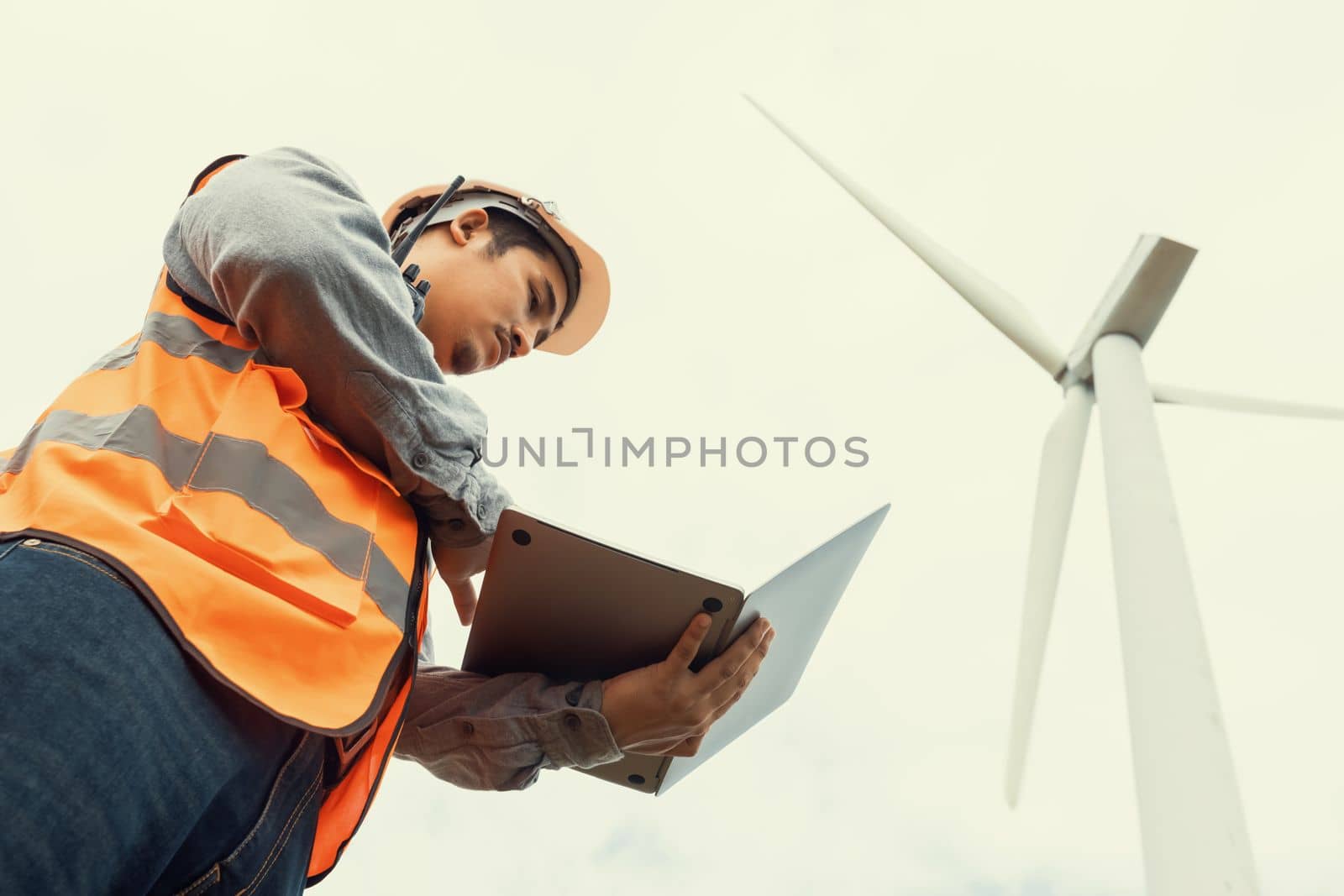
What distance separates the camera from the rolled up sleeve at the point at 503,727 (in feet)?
8.63

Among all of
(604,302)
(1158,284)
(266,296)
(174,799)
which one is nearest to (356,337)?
(266,296)

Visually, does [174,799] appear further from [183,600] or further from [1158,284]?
[1158,284]

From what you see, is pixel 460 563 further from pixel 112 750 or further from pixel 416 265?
pixel 112 750

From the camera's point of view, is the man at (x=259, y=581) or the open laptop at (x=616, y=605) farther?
the open laptop at (x=616, y=605)

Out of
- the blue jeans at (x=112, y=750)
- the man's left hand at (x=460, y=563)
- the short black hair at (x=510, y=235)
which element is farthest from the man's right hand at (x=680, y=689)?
the short black hair at (x=510, y=235)

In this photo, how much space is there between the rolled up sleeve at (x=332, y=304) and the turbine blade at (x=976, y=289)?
4.45 meters

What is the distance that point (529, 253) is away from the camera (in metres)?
3.11

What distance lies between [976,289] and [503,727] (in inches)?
178

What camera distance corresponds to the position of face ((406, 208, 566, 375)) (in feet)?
9.49

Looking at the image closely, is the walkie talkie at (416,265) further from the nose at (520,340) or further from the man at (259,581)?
the nose at (520,340)

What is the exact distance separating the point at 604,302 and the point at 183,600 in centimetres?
235

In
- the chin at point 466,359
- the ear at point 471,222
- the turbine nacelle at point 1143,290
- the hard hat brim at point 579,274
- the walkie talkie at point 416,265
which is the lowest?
the chin at point 466,359

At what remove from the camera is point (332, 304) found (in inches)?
83.8

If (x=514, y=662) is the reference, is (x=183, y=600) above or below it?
below
